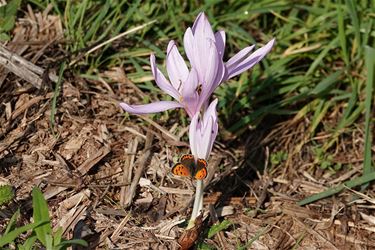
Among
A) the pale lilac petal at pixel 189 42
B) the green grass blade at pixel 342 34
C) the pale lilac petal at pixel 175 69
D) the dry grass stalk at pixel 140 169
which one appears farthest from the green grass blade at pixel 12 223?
the green grass blade at pixel 342 34

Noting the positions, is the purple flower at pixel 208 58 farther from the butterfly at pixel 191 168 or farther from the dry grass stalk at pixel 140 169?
the dry grass stalk at pixel 140 169

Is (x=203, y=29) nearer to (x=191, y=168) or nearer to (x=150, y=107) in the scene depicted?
(x=150, y=107)

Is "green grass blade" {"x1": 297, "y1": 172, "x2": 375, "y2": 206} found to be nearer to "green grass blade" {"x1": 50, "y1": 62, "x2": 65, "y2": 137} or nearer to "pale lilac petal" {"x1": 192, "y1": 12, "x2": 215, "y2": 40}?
"pale lilac petal" {"x1": 192, "y1": 12, "x2": 215, "y2": 40}

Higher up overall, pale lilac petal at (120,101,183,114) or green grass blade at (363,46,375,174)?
pale lilac petal at (120,101,183,114)

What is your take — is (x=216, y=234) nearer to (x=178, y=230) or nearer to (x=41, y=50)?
(x=178, y=230)

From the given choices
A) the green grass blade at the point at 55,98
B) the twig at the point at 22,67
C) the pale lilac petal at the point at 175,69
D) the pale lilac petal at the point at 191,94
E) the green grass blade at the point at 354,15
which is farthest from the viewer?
the green grass blade at the point at 354,15

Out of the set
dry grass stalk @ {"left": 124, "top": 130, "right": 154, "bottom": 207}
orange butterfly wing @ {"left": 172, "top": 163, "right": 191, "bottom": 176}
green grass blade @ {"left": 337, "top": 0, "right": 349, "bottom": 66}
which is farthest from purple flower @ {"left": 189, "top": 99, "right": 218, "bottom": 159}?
green grass blade @ {"left": 337, "top": 0, "right": 349, "bottom": 66}

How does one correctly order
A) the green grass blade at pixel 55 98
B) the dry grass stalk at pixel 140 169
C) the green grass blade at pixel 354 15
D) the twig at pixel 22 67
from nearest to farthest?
the dry grass stalk at pixel 140 169 < the green grass blade at pixel 55 98 < the twig at pixel 22 67 < the green grass blade at pixel 354 15
